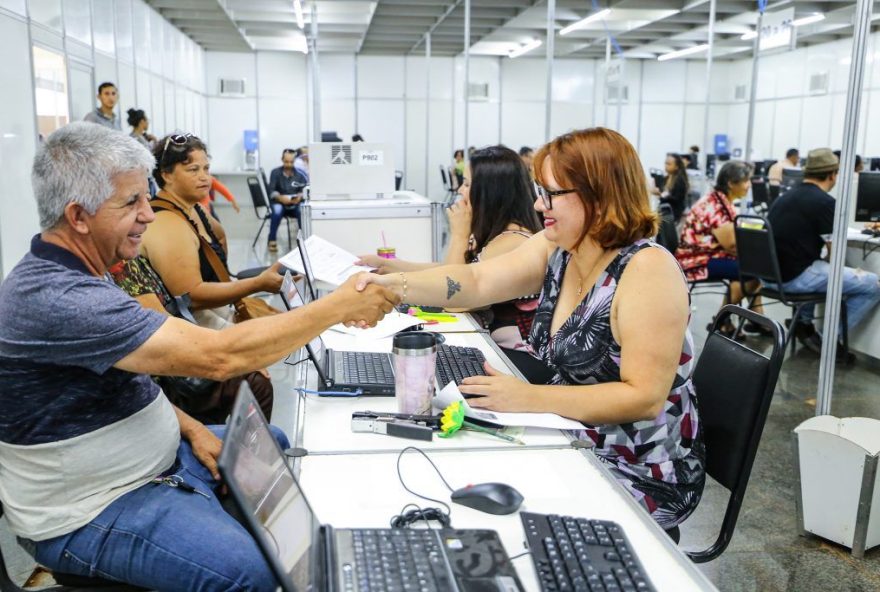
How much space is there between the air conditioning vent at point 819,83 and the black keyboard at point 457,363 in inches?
590

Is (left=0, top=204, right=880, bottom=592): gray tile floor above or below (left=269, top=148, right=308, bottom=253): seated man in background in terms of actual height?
below

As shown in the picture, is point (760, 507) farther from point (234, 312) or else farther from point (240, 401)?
point (240, 401)

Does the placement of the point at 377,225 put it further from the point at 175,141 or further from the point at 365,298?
the point at 365,298

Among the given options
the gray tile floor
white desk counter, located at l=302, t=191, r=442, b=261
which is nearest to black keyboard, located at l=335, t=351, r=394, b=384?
the gray tile floor

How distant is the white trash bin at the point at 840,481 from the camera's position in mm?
2547

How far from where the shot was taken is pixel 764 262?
184 inches

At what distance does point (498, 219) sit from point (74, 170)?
1.91 m

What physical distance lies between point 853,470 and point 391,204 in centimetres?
218

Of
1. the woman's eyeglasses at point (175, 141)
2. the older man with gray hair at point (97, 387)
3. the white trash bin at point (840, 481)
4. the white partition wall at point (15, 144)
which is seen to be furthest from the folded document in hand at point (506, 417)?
the white partition wall at point (15, 144)

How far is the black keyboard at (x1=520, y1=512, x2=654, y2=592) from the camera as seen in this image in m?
1.03

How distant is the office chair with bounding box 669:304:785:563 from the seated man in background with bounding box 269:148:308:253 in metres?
8.70

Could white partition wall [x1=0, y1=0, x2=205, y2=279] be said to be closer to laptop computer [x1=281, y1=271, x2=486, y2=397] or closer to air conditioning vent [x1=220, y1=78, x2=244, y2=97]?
laptop computer [x1=281, y1=271, x2=486, y2=397]

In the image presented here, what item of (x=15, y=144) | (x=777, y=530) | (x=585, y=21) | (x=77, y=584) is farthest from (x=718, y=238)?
(x=585, y=21)

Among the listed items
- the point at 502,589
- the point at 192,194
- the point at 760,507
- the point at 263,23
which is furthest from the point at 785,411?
the point at 263,23
